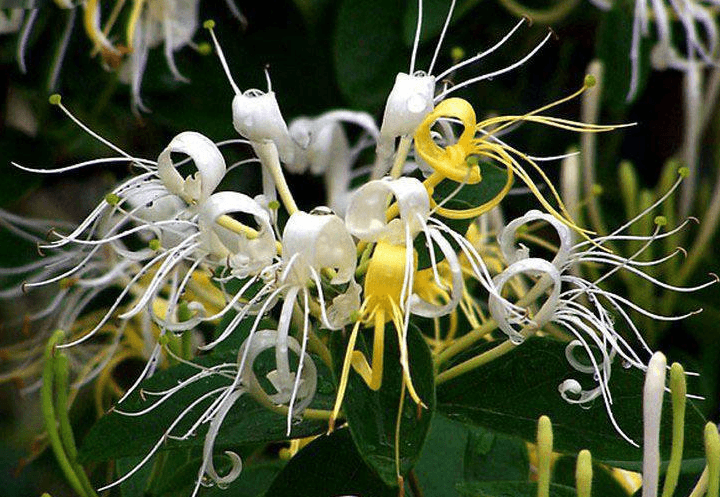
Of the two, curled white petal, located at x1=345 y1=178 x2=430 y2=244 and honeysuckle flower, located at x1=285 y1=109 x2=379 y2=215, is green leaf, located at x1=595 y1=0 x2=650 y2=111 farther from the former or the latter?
curled white petal, located at x1=345 y1=178 x2=430 y2=244

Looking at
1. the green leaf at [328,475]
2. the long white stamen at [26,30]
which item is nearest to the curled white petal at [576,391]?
the green leaf at [328,475]

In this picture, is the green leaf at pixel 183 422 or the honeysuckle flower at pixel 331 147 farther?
the honeysuckle flower at pixel 331 147

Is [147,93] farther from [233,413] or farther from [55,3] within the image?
[233,413]

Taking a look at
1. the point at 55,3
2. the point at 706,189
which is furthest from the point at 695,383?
the point at 55,3

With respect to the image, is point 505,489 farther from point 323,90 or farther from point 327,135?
point 323,90

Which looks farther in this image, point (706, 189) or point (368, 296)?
point (706, 189)

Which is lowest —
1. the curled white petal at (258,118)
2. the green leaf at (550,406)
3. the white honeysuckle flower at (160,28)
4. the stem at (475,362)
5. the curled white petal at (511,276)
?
the green leaf at (550,406)

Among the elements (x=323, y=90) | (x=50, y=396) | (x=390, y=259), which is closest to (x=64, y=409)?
(x=50, y=396)

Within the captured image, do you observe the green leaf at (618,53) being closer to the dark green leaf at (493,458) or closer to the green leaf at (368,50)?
the green leaf at (368,50)
